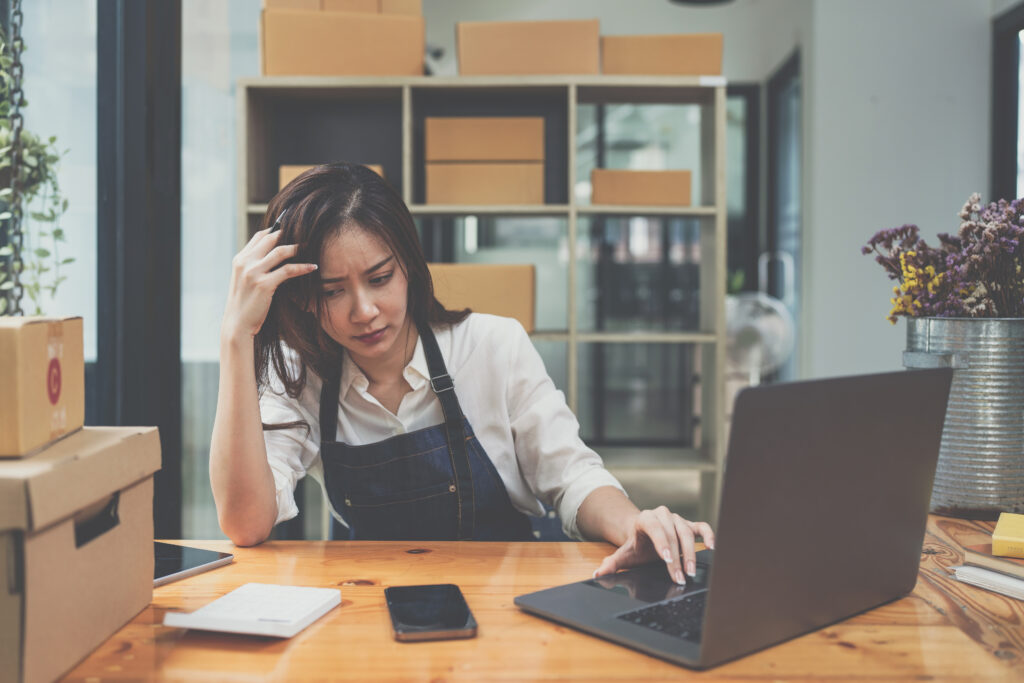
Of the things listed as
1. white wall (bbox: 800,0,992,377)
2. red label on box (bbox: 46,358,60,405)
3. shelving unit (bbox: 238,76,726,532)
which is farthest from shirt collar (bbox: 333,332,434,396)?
white wall (bbox: 800,0,992,377)

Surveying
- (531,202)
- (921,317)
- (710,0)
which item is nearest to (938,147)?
(710,0)

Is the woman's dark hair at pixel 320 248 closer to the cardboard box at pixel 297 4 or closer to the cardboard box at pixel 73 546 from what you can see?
the cardboard box at pixel 73 546

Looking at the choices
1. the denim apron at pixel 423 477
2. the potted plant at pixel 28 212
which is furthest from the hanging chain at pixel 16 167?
the denim apron at pixel 423 477

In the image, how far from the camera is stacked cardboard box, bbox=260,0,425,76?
263cm

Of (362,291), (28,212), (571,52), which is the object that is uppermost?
(571,52)

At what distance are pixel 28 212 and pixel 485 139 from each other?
1420 millimetres

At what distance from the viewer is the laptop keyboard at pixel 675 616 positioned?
80 cm

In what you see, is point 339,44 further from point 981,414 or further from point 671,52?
point 981,414

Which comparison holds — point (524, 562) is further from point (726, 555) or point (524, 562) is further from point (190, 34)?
point (190, 34)

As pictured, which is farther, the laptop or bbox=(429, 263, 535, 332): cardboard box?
bbox=(429, 263, 535, 332): cardboard box

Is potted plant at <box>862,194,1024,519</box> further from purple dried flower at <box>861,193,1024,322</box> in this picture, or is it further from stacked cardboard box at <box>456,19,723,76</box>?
stacked cardboard box at <box>456,19,723,76</box>

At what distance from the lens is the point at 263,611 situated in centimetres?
86

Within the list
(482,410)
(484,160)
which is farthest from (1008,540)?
(484,160)

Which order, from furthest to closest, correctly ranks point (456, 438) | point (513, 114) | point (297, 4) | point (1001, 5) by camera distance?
point (1001, 5) → point (513, 114) → point (297, 4) → point (456, 438)
